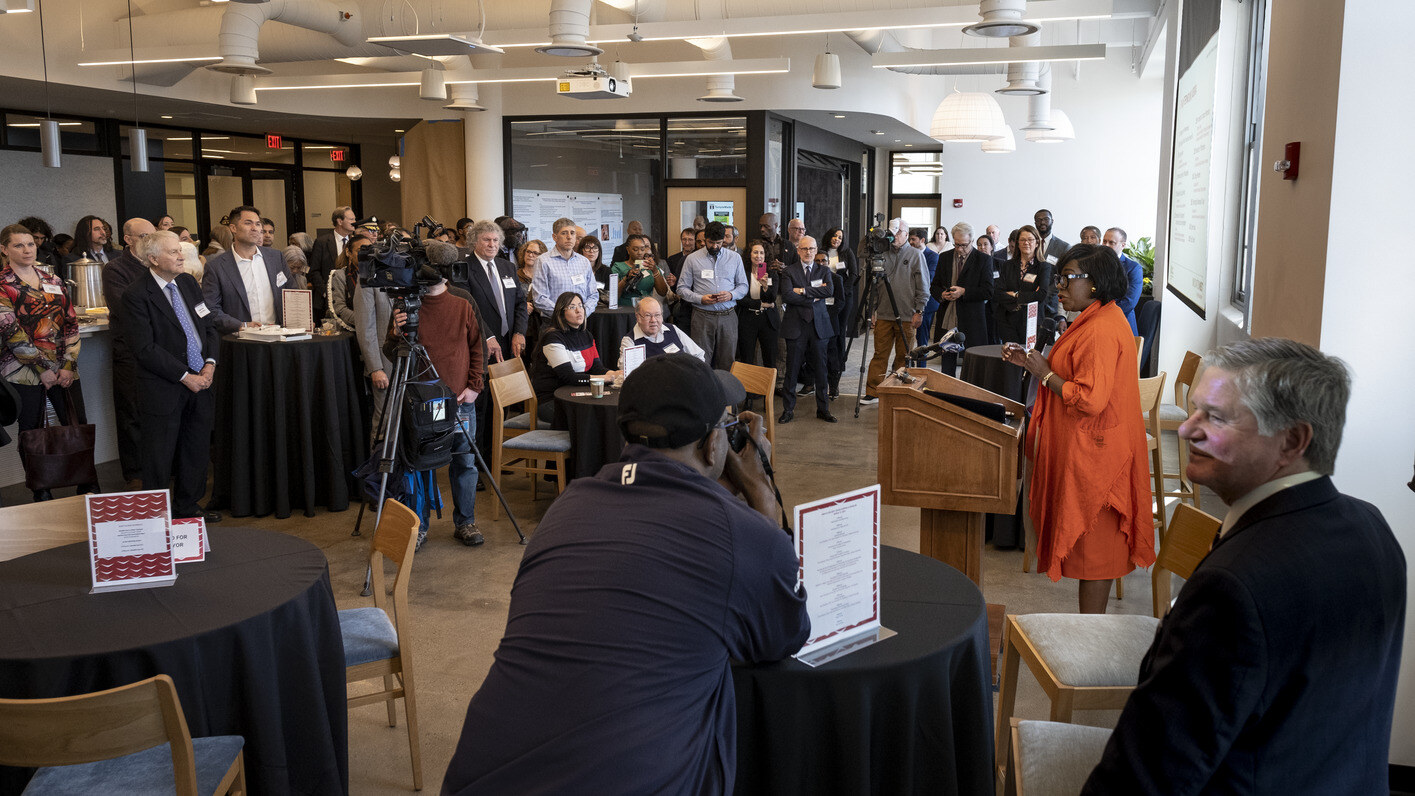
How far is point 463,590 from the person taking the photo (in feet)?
15.4

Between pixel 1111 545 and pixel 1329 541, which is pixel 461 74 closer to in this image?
pixel 1111 545

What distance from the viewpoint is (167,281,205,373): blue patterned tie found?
206 inches

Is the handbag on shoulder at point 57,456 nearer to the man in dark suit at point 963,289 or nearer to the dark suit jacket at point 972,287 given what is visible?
the man in dark suit at point 963,289

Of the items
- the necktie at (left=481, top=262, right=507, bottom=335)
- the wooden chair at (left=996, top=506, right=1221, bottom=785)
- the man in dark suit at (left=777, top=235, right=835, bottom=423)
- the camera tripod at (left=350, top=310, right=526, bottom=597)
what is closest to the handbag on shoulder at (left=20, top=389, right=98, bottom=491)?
the camera tripod at (left=350, top=310, right=526, bottom=597)

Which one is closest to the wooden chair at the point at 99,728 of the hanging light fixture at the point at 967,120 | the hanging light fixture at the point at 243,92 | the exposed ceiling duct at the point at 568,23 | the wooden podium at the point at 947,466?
the wooden podium at the point at 947,466

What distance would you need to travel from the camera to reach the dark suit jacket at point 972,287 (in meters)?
9.04

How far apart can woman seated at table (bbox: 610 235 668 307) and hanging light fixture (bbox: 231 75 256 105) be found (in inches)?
237

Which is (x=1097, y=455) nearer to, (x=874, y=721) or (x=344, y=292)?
(x=874, y=721)

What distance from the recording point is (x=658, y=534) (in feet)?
5.55

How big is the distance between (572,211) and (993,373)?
30.8ft

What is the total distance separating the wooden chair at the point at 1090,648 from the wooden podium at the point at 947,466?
635 millimetres

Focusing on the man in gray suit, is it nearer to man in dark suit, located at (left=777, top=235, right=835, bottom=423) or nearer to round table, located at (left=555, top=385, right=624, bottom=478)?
round table, located at (left=555, top=385, right=624, bottom=478)

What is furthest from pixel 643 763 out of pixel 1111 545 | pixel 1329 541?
pixel 1111 545

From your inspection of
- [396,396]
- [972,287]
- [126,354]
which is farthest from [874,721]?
[972,287]
